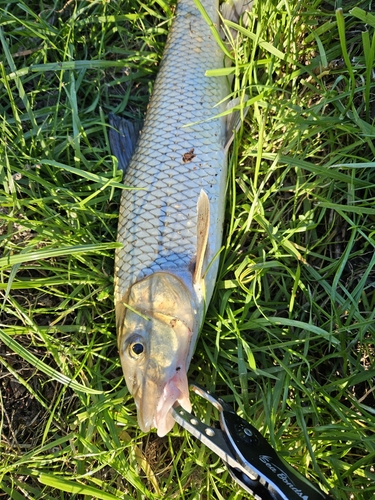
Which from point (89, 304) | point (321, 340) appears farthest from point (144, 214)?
point (321, 340)

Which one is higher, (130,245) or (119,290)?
(130,245)

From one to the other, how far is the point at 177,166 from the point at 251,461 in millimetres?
1461

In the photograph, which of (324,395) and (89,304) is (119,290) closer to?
(89,304)

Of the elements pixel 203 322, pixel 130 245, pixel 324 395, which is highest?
pixel 130 245

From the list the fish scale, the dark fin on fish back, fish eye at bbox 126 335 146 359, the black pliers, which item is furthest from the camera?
the dark fin on fish back

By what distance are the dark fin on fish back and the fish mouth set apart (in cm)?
131

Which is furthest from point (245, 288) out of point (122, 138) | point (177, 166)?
point (122, 138)

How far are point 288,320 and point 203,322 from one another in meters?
0.43

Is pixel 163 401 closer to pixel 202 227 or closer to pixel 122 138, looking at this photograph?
pixel 202 227

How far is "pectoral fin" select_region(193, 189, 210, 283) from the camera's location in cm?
224

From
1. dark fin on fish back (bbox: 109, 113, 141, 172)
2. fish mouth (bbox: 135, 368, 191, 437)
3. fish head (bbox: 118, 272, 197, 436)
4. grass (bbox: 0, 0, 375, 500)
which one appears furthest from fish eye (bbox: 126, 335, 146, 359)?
dark fin on fish back (bbox: 109, 113, 141, 172)

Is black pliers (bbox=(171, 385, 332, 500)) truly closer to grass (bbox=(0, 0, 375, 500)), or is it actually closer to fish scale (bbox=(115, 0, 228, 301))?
grass (bbox=(0, 0, 375, 500))

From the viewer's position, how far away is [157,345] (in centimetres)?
218

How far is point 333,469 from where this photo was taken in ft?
7.25
